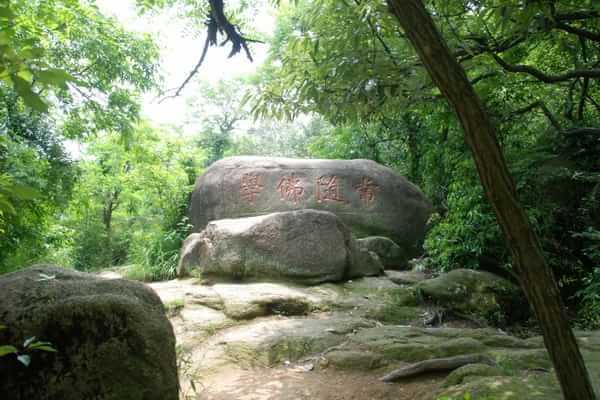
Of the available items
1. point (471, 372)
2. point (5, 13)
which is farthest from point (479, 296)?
point (5, 13)

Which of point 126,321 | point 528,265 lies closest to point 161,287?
point 126,321

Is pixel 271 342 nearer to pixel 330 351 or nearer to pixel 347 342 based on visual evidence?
pixel 330 351

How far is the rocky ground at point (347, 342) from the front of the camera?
10.9ft

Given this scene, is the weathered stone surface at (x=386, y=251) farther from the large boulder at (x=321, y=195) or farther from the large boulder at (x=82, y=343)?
the large boulder at (x=82, y=343)

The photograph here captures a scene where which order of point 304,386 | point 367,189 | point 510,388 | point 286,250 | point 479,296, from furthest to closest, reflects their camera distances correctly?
point 367,189, point 286,250, point 479,296, point 304,386, point 510,388

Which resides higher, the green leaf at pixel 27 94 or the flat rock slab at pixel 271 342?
the green leaf at pixel 27 94

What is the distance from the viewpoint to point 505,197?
1.90 meters

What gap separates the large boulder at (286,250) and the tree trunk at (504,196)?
18.9ft

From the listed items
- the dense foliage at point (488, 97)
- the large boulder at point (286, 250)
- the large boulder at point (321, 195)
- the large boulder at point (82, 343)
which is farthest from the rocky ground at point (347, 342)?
the large boulder at point (321, 195)

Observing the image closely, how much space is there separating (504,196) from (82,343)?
7.94 ft

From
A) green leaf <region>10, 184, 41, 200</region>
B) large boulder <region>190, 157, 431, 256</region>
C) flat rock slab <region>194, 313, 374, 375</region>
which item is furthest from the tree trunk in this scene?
large boulder <region>190, 157, 431, 256</region>

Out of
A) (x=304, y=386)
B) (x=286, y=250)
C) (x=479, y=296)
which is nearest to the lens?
(x=304, y=386)

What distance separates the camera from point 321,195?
1016 centimetres

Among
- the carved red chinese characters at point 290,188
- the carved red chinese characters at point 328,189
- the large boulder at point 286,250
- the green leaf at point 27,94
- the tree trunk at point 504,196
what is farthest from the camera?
the carved red chinese characters at point 328,189
